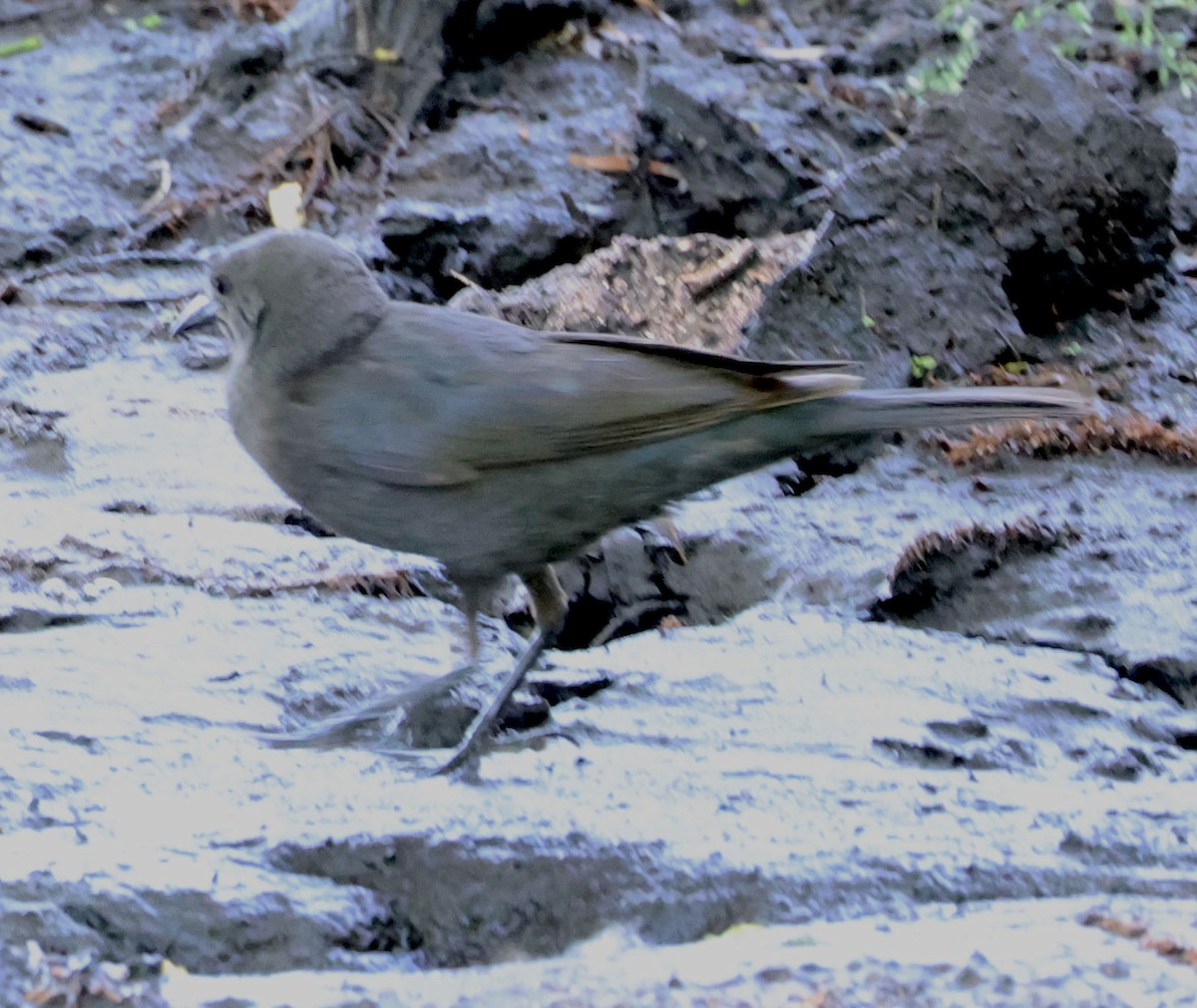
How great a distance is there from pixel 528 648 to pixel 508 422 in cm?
56

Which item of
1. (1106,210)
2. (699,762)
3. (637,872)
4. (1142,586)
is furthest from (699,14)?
(637,872)

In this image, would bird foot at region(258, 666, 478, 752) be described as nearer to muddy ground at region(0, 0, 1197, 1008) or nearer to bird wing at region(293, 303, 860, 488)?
muddy ground at region(0, 0, 1197, 1008)

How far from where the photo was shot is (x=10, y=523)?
4.46m

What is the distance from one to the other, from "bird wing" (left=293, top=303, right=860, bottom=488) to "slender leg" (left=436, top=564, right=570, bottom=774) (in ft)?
1.27

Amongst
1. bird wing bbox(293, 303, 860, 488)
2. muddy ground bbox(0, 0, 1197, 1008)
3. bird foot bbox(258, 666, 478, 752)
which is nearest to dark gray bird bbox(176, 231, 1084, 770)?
bird wing bbox(293, 303, 860, 488)

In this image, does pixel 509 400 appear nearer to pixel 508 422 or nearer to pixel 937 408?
pixel 508 422

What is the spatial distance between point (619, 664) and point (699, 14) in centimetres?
514

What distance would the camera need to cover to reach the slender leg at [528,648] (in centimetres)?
332

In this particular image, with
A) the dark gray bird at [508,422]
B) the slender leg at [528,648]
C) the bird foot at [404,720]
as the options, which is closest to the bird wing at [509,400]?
the dark gray bird at [508,422]

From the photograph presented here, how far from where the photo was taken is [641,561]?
4465 mm

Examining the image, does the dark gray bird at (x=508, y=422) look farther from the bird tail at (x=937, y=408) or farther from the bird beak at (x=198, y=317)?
the bird beak at (x=198, y=317)

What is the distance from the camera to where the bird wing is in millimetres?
3383

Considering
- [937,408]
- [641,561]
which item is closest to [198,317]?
[641,561]

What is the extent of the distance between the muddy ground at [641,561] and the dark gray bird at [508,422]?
1.47 feet
